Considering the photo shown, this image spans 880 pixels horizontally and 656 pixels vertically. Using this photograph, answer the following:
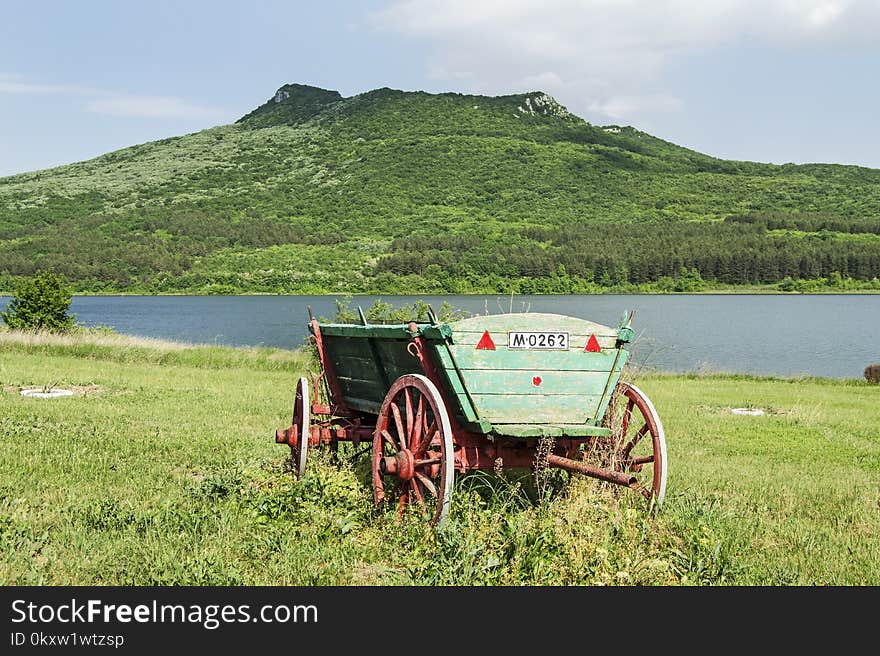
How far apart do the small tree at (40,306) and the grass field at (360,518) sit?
17.3 metres

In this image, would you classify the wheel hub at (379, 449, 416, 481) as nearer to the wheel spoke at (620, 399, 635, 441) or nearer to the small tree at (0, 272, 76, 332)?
the wheel spoke at (620, 399, 635, 441)

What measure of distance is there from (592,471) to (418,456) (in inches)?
46.9

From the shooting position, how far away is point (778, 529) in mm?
6586

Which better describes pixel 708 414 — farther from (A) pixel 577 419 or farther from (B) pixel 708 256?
(B) pixel 708 256

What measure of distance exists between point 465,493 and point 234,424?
6.44 metres

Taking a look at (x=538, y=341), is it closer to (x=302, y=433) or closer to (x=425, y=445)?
(x=425, y=445)

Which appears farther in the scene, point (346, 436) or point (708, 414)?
point (708, 414)

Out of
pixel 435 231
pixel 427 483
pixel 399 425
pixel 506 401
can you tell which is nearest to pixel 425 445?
pixel 427 483

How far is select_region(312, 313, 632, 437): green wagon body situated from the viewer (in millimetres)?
5828

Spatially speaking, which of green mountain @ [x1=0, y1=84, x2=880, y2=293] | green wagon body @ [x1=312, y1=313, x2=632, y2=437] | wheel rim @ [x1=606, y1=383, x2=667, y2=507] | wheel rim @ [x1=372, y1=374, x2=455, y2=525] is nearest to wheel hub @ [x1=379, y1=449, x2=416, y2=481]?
wheel rim @ [x1=372, y1=374, x2=455, y2=525]

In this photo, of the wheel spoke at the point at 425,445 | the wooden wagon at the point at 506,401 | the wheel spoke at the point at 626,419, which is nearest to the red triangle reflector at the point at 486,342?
the wooden wagon at the point at 506,401

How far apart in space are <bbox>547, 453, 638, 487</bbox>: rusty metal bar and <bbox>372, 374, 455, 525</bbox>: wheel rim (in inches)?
32.0

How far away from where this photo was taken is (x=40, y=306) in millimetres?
28078

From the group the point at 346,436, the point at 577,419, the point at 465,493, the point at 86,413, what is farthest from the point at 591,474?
the point at 86,413
